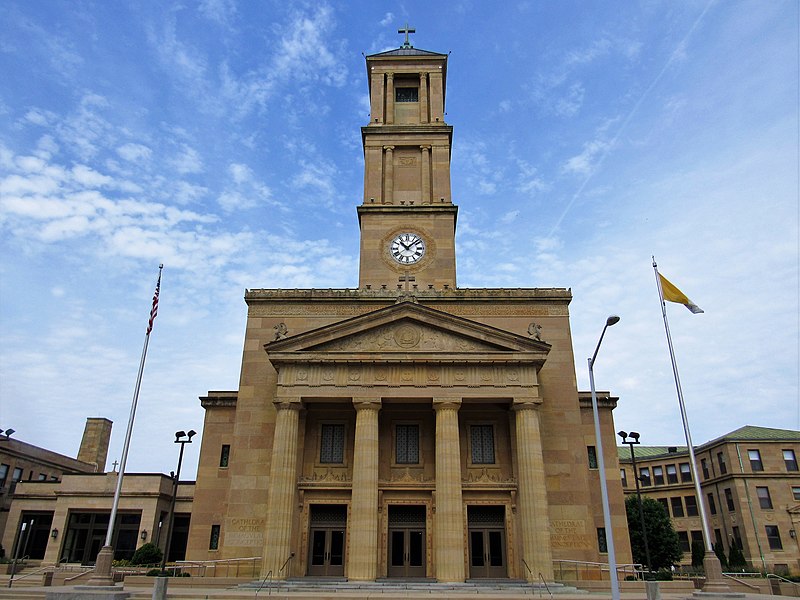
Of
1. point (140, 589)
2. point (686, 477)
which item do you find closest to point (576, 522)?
point (140, 589)

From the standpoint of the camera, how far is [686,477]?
70.4 meters

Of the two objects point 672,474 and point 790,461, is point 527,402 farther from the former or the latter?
point 672,474

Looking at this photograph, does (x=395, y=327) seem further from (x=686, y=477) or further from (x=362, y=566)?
(x=686, y=477)

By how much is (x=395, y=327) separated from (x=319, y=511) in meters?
10.4

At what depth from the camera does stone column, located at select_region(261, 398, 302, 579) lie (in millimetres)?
29031

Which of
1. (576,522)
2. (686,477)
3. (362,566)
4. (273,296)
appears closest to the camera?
(362,566)

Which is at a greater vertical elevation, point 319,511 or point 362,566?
point 319,511

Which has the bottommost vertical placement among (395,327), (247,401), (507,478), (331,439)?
(507,478)

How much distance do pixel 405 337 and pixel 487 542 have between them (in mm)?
11305

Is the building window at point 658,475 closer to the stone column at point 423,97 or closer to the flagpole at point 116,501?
the stone column at point 423,97

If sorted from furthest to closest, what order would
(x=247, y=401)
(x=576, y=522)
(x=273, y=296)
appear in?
(x=273, y=296) < (x=247, y=401) < (x=576, y=522)

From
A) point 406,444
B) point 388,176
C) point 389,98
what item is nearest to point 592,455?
point 406,444

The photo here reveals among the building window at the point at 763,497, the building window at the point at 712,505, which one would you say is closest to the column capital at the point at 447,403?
the building window at the point at 763,497

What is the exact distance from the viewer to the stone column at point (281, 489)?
2903 cm
